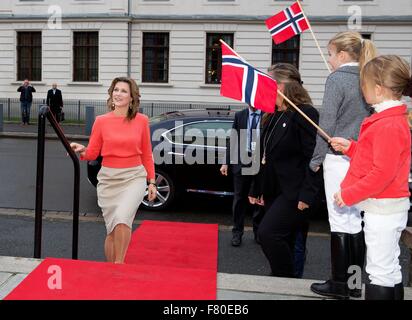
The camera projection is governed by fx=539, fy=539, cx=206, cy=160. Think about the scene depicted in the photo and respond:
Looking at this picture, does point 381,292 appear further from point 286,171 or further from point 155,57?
point 155,57

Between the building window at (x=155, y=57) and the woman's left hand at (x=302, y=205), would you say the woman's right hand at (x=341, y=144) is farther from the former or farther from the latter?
the building window at (x=155, y=57)

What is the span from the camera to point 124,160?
182 inches

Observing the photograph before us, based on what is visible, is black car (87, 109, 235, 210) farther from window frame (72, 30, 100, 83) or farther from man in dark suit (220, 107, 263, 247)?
window frame (72, 30, 100, 83)

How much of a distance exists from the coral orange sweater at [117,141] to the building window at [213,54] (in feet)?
75.7

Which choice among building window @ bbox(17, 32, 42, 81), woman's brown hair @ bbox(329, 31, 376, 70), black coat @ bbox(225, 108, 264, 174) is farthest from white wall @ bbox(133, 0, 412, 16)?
woman's brown hair @ bbox(329, 31, 376, 70)

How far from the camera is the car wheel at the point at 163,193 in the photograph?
26.1 ft

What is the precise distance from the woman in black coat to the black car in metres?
3.48

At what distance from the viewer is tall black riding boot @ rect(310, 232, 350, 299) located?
12.1ft

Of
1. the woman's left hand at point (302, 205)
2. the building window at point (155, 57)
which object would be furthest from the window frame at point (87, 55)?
the woman's left hand at point (302, 205)

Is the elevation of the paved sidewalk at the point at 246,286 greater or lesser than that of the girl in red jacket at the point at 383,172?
lesser

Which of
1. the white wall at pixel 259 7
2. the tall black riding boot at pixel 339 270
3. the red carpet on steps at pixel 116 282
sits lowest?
the red carpet on steps at pixel 116 282

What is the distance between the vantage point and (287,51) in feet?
89.1

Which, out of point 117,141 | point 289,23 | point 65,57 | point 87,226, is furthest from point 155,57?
point 117,141

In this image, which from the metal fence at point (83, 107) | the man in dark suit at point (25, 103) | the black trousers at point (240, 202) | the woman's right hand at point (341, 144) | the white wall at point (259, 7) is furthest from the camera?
the metal fence at point (83, 107)
